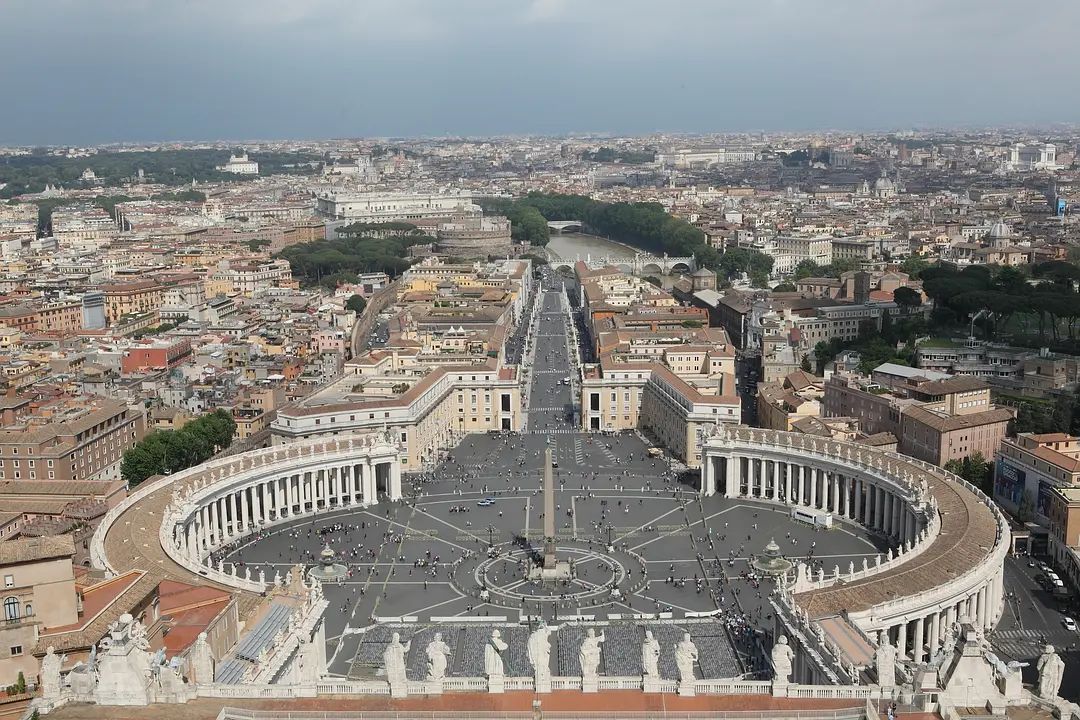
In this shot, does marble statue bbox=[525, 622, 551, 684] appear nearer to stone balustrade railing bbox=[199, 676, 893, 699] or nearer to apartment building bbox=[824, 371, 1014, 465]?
stone balustrade railing bbox=[199, 676, 893, 699]

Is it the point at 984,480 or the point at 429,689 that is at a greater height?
the point at 429,689

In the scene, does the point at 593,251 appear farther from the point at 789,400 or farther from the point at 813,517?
the point at 813,517

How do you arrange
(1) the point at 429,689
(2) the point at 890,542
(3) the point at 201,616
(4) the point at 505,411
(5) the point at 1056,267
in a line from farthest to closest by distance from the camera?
(5) the point at 1056,267 → (4) the point at 505,411 → (2) the point at 890,542 → (3) the point at 201,616 → (1) the point at 429,689

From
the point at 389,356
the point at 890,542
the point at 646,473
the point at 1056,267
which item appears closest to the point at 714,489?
the point at 646,473

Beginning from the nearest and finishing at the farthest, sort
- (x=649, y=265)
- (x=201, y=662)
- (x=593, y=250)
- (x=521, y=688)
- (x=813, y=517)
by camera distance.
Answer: (x=201, y=662), (x=521, y=688), (x=813, y=517), (x=649, y=265), (x=593, y=250)

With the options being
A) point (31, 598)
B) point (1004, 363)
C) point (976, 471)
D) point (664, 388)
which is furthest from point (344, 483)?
point (1004, 363)

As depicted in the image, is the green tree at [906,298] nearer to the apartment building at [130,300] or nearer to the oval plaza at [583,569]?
the oval plaza at [583,569]

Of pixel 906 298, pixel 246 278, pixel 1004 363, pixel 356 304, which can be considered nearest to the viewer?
pixel 1004 363

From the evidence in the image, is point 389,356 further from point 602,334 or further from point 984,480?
point 984,480
